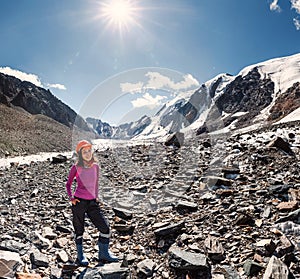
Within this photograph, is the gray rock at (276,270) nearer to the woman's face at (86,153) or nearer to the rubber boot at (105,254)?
the rubber boot at (105,254)

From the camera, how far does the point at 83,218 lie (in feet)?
18.8

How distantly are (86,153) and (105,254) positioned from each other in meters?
2.14

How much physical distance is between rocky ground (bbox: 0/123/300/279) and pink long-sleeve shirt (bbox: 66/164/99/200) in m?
1.31

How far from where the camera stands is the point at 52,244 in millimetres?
6258

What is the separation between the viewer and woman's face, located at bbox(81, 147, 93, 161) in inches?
226

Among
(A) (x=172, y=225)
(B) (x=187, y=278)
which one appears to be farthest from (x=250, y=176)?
(B) (x=187, y=278)

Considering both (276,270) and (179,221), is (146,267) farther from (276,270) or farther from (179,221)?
(276,270)

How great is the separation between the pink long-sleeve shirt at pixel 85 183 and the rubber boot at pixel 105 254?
1.03 metres

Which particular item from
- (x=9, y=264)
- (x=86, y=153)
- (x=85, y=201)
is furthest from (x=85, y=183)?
(x=9, y=264)

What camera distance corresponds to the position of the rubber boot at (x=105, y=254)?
559 cm

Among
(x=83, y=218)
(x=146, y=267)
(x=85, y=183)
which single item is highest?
(x=85, y=183)

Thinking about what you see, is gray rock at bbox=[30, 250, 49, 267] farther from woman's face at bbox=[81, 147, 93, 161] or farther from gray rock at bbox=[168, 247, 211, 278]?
gray rock at bbox=[168, 247, 211, 278]

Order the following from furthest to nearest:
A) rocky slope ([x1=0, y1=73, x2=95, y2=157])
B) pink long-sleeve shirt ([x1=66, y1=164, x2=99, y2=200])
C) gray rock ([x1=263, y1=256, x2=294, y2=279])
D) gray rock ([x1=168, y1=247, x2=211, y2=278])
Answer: rocky slope ([x1=0, y1=73, x2=95, y2=157])
pink long-sleeve shirt ([x1=66, y1=164, x2=99, y2=200])
gray rock ([x1=168, y1=247, x2=211, y2=278])
gray rock ([x1=263, y1=256, x2=294, y2=279])

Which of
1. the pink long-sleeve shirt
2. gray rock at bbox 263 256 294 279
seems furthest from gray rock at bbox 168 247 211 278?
the pink long-sleeve shirt
